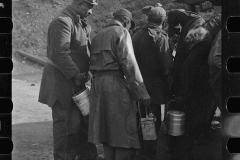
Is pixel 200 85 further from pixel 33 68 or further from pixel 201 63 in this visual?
pixel 33 68

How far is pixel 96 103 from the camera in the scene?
381 centimetres

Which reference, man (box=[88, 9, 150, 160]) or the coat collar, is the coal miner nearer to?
man (box=[88, 9, 150, 160])

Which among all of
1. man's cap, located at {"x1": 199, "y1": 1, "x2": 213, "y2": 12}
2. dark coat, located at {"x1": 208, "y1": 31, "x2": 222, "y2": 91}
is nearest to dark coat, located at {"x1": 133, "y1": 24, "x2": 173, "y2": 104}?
dark coat, located at {"x1": 208, "y1": 31, "x2": 222, "y2": 91}

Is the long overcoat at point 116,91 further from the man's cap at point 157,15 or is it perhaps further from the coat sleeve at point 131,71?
the man's cap at point 157,15

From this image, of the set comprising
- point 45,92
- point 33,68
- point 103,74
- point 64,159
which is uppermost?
point 103,74

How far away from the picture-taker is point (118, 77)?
377 centimetres

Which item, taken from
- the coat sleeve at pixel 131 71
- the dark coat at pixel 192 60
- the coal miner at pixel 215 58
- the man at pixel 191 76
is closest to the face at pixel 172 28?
the man at pixel 191 76

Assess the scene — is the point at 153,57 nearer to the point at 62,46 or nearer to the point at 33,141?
the point at 62,46

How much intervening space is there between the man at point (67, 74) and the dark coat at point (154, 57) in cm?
65

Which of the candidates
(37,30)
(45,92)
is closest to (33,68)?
(37,30)

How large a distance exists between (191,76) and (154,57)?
512 mm

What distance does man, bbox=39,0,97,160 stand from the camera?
3893 mm

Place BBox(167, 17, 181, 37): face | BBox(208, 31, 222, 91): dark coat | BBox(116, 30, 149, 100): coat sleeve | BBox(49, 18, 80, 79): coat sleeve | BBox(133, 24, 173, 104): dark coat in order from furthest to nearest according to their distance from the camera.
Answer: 1. BBox(167, 17, 181, 37): face
2. BBox(133, 24, 173, 104): dark coat
3. BBox(49, 18, 80, 79): coat sleeve
4. BBox(116, 30, 149, 100): coat sleeve
5. BBox(208, 31, 222, 91): dark coat

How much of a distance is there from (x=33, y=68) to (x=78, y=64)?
804 cm
